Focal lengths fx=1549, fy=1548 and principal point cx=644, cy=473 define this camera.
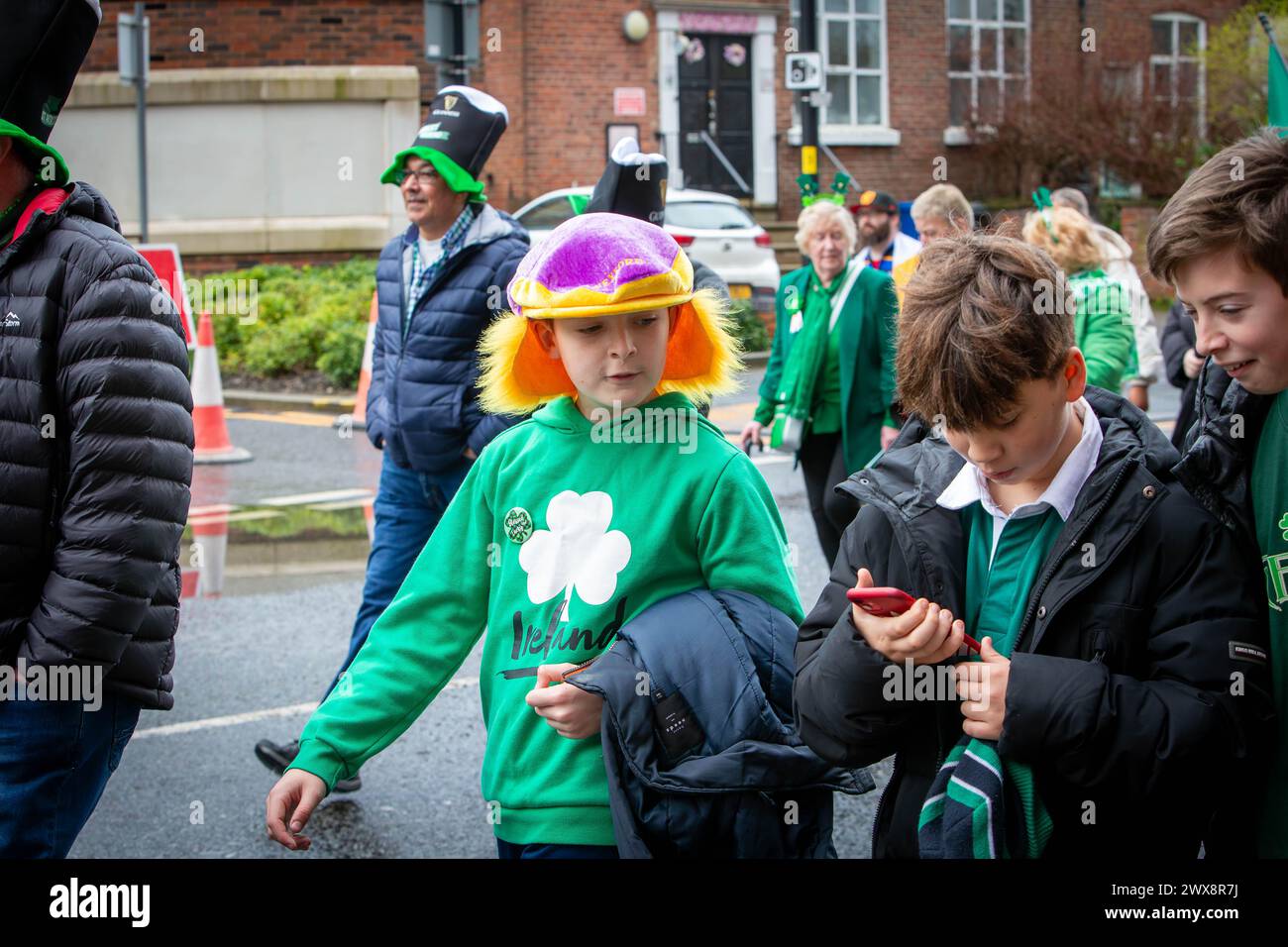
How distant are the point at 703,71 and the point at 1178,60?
9747mm

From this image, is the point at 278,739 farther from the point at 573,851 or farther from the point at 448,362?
the point at 573,851

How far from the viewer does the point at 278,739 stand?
18.8 ft

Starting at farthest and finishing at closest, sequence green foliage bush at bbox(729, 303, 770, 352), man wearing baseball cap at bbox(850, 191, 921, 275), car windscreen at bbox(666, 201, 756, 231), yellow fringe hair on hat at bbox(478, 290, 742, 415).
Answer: car windscreen at bbox(666, 201, 756, 231)
green foliage bush at bbox(729, 303, 770, 352)
man wearing baseball cap at bbox(850, 191, 921, 275)
yellow fringe hair on hat at bbox(478, 290, 742, 415)

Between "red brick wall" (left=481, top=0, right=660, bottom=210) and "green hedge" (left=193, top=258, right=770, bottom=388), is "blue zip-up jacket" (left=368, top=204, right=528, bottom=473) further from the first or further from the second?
"red brick wall" (left=481, top=0, right=660, bottom=210)

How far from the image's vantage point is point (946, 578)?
2309 millimetres

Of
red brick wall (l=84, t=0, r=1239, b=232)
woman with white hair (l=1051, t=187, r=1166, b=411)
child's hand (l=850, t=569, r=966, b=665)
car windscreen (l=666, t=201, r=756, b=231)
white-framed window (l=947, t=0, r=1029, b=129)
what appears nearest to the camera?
child's hand (l=850, t=569, r=966, b=665)

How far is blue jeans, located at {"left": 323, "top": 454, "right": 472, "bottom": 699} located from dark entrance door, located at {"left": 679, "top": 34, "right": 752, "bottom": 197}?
2107 cm

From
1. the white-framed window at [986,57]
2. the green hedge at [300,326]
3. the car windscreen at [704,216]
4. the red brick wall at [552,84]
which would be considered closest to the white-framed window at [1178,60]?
the white-framed window at [986,57]

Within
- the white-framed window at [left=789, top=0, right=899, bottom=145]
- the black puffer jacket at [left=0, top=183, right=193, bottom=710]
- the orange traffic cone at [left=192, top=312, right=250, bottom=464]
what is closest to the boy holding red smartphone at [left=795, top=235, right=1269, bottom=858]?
the black puffer jacket at [left=0, top=183, right=193, bottom=710]

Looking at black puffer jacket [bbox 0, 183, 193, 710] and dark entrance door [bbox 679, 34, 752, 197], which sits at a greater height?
dark entrance door [bbox 679, 34, 752, 197]

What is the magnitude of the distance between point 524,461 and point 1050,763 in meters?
1.12

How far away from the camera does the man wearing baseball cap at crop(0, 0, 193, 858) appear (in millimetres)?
2711

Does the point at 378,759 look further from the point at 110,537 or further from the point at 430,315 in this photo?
the point at 110,537

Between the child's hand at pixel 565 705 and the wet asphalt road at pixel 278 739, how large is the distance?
213cm
